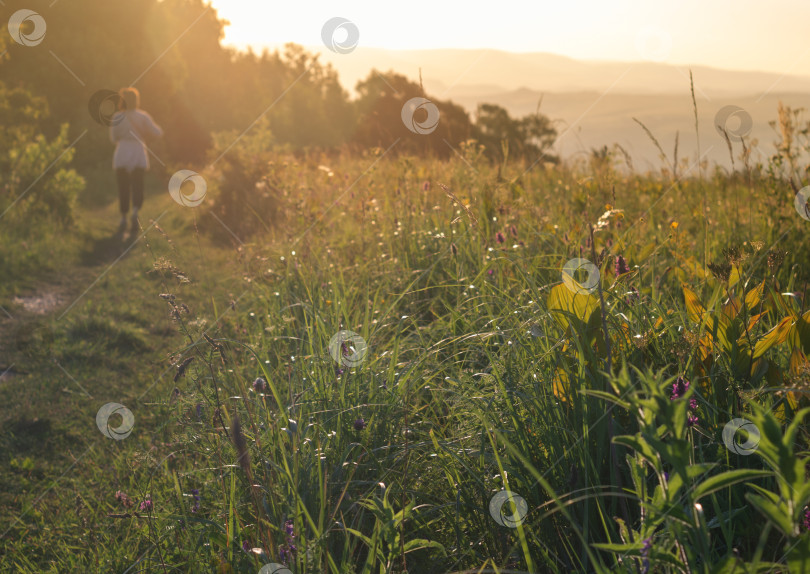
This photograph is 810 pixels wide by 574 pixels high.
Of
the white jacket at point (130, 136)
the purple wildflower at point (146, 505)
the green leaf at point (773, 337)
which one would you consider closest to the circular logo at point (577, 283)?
the green leaf at point (773, 337)

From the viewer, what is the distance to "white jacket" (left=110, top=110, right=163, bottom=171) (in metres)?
8.64

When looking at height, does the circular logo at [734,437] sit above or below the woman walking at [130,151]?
below

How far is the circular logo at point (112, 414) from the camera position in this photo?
3164 mm

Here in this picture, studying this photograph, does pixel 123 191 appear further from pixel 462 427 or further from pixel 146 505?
pixel 462 427

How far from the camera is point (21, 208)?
7.83 m

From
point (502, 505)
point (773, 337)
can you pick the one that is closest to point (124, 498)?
point (502, 505)

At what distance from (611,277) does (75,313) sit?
4.44 m

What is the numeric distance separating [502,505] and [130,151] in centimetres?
842

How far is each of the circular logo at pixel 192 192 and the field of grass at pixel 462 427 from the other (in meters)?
6.42

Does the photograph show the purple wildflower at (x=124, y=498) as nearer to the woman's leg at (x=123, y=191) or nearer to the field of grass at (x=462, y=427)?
the field of grass at (x=462, y=427)

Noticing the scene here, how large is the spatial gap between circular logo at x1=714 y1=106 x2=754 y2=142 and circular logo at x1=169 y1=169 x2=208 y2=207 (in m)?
8.02

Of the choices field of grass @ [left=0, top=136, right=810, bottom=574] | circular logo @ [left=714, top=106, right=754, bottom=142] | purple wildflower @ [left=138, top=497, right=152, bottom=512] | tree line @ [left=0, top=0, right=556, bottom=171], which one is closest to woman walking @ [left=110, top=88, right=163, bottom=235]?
tree line @ [left=0, top=0, right=556, bottom=171]

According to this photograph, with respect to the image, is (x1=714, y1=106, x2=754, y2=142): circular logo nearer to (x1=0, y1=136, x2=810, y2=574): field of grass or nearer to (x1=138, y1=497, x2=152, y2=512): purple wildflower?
(x1=0, y1=136, x2=810, y2=574): field of grass

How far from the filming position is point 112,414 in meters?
3.61
